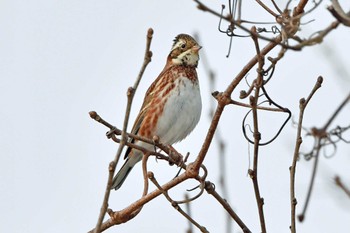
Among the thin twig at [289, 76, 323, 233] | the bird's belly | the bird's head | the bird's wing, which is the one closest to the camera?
the thin twig at [289, 76, 323, 233]

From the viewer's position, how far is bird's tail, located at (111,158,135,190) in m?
7.90

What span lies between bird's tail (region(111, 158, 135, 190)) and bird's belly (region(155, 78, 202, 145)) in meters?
0.52

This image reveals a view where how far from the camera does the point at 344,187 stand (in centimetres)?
303

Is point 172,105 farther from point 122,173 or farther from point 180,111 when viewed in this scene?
point 122,173

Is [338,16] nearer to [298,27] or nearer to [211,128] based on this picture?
[298,27]

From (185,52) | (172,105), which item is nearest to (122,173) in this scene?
(172,105)

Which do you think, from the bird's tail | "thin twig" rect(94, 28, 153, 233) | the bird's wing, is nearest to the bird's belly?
the bird's wing

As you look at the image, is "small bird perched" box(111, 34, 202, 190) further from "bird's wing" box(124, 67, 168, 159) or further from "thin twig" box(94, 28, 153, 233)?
"thin twig" box(94, 28, 153, 233)

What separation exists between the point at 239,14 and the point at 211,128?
601 millimetres

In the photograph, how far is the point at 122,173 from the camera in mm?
7922

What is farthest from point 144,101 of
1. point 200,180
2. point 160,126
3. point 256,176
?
point 256,176

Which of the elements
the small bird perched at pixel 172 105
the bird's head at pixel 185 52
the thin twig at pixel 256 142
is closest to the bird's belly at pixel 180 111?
the small bird perched at pixel 172 105

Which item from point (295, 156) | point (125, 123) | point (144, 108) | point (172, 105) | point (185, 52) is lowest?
point (295, 156)

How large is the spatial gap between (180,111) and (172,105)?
11 cm
